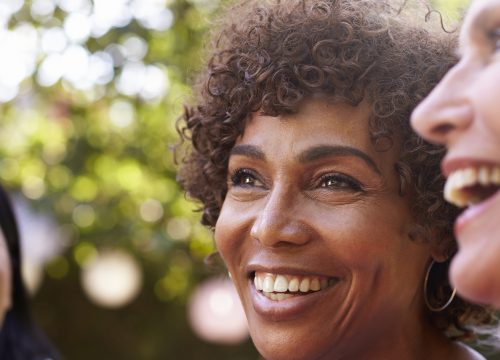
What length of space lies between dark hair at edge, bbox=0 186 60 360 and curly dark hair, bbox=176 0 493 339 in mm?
1874

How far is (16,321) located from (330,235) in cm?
249

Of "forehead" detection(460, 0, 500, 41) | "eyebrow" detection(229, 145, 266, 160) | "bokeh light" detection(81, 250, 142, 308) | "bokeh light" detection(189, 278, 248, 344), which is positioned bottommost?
"forehead" detection(460, 0, 500, 41)

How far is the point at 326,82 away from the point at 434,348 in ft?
2.52

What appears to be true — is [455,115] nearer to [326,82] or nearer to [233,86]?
[326,82]

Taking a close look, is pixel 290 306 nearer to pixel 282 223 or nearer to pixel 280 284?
pixel 280 284

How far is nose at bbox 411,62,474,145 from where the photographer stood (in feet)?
4.50

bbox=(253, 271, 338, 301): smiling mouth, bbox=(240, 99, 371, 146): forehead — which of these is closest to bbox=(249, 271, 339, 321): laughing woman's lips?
bbox=(253, 271, 338, 301): smiling mouth

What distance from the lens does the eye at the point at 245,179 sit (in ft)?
7.14

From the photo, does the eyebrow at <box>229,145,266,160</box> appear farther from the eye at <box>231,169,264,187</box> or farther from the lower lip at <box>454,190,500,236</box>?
the lower lip at <box>454,190,500,236</box>

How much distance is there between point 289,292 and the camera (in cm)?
207

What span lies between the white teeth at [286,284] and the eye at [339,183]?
0.22 m

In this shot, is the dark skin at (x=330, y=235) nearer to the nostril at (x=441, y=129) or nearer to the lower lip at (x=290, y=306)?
the lower lip at (x=290, y=306)

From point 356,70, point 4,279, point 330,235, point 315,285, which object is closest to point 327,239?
point 330,235

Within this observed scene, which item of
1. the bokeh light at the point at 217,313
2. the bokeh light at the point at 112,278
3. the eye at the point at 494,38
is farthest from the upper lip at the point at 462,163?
the bokeh light at the point at 112,278
